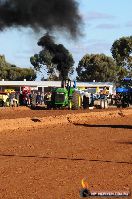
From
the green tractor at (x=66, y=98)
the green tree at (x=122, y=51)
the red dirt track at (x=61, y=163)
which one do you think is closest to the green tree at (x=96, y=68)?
the green tree at (x=122, y=51)

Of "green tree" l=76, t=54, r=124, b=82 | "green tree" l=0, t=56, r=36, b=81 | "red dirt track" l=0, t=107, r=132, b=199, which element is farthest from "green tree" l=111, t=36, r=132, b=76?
"red dirt track" l=0, t=107, r=132, b=199

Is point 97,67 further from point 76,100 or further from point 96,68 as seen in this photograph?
point 76,100

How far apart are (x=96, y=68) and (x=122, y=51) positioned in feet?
65.9

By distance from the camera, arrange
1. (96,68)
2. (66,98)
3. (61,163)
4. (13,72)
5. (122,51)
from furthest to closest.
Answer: (13,72)
(96,68)
(122,51)
(66,98)
(61,163)

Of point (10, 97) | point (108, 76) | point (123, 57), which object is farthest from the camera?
point (108, 76)

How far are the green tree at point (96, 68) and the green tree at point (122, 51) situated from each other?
14.4 m

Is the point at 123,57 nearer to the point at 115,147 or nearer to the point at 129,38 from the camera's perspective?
the point at 129,38

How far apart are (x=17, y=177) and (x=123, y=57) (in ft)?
315

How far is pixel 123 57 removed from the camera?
105625 millimetres

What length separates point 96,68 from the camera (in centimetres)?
12875

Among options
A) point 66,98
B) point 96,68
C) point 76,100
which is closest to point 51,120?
point 76,100

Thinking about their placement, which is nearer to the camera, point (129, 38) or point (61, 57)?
point (61, 57)

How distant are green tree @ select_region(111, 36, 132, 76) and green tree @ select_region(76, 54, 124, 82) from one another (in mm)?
14434

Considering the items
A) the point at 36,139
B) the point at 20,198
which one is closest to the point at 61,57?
the point at 36,139
